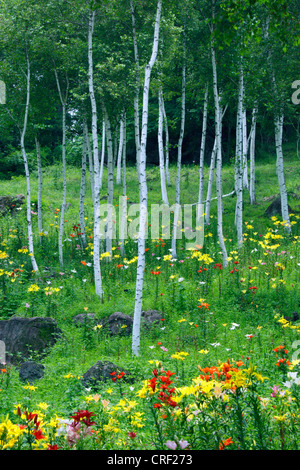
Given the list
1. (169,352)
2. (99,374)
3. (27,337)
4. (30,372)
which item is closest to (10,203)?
(27,337)

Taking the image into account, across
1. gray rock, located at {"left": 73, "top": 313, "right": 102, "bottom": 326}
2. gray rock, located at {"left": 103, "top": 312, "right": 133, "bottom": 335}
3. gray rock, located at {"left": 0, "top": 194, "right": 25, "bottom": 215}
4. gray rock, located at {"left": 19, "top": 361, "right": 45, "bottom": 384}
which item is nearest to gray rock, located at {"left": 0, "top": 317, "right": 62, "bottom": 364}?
gray rock, located at {"left": 73, "top": 313, "right": 102, "bottom": 326}

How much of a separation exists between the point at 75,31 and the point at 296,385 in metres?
13.2

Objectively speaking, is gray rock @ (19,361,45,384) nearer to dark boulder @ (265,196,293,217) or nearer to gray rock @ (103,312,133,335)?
gray rock @ (103,312,133,335)

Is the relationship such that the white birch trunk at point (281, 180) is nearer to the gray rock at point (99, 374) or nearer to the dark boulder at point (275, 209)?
the dark boulder at point (275, 209)

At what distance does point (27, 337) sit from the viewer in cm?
858

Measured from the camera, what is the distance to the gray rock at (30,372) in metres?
6.98

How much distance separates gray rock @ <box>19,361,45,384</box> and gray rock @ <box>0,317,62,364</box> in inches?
40.9

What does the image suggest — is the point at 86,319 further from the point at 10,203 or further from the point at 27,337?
the point at 10,203

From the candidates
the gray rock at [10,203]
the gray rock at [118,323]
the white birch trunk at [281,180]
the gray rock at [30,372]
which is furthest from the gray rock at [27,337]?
the gray rock at [10,203]

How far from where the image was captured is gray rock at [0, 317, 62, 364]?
8.43 meters

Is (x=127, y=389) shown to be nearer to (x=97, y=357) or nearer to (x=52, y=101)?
(x=97, y=357)

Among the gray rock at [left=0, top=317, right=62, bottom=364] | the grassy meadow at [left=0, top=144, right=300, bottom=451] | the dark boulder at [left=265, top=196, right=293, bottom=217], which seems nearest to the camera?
the grassy meadow at [left=0, top=144, right=300, bottom=451]

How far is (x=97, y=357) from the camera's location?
8258 millimetres
